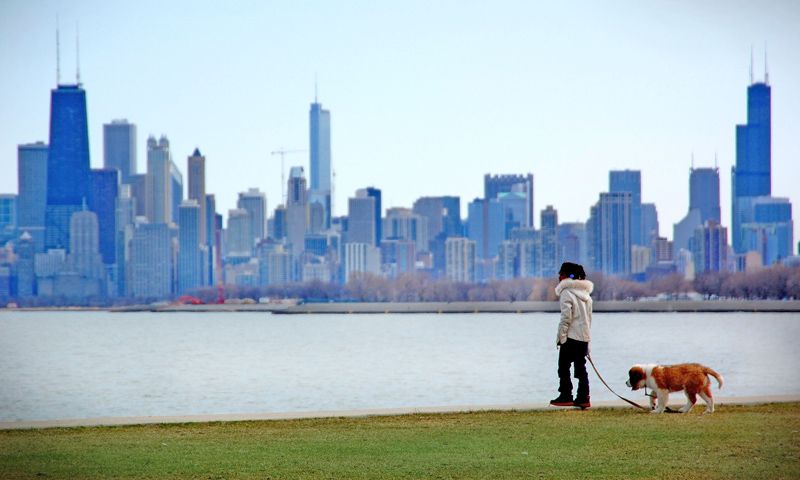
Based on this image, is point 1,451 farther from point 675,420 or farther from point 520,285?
point 520,285

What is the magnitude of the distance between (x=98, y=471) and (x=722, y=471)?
555 cm

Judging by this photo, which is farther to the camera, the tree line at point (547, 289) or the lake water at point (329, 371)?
the tree line at point (547, 289)

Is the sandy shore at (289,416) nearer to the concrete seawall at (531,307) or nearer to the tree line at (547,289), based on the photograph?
the concrete seawall at (531,307)

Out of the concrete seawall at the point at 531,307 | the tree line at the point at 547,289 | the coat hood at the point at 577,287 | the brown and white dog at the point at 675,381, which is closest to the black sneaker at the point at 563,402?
the brown and white dog at the point at 675,381

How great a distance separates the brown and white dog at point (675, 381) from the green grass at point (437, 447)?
0.25 meters

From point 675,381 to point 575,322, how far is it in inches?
54.2

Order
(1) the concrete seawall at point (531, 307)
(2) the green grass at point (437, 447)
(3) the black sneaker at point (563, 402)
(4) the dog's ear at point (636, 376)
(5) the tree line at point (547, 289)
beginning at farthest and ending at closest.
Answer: (5) the tree line at point (547, 289)
(1) the concrete seawall at point (531, 307)
(3) the black sneaker at point (563, 402)
(4) the dog's ear at point (636, 376)
(2) the green grass at point (437, 447)

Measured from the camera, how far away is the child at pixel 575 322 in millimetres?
11930

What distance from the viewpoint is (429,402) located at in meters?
24.2

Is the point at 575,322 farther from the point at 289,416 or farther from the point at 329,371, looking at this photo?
the point at 329,371

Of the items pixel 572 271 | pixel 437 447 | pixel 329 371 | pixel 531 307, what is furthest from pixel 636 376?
pixel 531 307

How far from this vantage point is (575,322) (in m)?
12.0

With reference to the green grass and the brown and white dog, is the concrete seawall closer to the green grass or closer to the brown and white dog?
the brown and white dog

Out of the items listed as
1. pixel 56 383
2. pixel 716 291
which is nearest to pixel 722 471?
pixel 56 383
